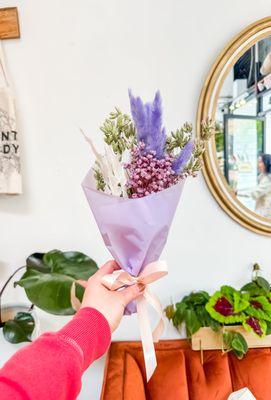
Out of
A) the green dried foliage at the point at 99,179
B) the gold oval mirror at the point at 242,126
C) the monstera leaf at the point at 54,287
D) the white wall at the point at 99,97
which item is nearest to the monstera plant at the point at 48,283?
the monstera leaf at the point at 54,287

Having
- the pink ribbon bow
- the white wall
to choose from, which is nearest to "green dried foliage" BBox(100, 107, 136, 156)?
the pink ribbon bow

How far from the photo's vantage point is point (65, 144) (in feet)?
4.27

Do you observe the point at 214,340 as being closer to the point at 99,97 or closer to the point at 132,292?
the point at 132,292

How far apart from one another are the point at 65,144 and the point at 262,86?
81 centimetres

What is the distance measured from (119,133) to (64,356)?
1.34 feet

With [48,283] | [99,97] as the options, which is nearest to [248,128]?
[99,97]

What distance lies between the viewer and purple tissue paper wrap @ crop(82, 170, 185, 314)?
64cm

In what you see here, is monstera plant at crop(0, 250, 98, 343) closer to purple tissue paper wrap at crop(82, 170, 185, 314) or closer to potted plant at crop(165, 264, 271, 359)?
purple tissue paper wrap at crop(82, 170, 185, 314)

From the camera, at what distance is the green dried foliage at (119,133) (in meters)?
0.63

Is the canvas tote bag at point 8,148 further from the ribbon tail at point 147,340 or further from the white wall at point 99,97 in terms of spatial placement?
the ribbon tail at point 147,340

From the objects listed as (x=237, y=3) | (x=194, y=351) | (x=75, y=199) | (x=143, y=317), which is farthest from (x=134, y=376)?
(x=237, y=3)

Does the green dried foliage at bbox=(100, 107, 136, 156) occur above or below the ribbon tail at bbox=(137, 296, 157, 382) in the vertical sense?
above

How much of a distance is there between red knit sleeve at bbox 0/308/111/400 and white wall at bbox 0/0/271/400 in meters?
0.78

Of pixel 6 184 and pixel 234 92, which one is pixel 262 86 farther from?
pixel 6 184
